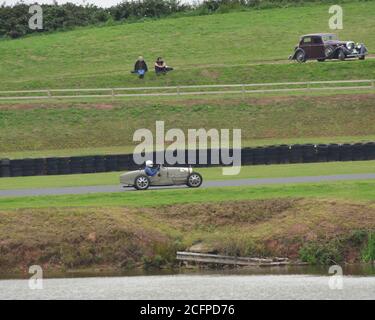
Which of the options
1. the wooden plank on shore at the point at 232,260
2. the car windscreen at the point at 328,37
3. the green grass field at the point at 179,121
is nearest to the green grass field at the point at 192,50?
the car windscreen at the point at 328,37

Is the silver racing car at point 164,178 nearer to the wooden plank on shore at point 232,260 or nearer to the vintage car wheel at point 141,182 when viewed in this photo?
the vintage car wheel at point 141,182

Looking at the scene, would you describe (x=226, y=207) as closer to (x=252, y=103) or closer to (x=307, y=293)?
(x=307, y=293)

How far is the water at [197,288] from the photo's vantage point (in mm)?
28328

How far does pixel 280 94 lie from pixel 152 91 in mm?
7053

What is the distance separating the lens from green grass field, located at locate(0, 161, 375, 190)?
41.8 metres

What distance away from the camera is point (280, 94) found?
197ft

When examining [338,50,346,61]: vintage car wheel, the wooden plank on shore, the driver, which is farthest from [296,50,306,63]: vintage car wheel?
the wooden plank on shore

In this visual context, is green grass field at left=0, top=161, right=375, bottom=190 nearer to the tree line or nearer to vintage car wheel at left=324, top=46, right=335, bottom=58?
vintage car wheel at left=324, top=46, right=335, bottom=58

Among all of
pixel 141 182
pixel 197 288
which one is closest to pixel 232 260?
pixel 197 288

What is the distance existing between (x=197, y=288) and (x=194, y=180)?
1013cm

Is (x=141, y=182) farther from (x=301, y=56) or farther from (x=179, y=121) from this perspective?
(x=301, y=56)

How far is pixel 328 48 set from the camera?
65062 millimetres

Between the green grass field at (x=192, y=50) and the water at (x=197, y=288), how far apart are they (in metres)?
33.6

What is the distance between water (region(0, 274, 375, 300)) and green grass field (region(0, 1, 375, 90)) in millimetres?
33600
